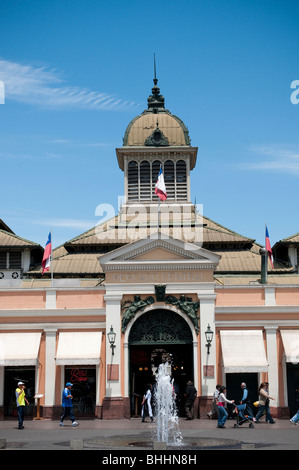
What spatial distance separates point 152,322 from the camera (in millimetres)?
34438

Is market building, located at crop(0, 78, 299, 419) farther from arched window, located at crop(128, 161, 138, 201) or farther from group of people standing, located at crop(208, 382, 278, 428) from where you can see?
arched window, located at crop(128, 161, 138, 201)

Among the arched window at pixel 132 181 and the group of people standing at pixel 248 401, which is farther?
the arched window at pixel 132 181

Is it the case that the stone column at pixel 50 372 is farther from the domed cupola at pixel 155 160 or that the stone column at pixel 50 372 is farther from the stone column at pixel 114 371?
the domed cupola at pixel 155 160

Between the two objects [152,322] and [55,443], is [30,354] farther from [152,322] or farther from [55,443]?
[55,443]

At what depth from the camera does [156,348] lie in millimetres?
35312

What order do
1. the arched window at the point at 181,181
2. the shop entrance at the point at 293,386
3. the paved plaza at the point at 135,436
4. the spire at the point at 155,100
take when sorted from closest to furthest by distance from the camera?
the paved plaza at the point at 135,436 → the shop entrance at the point at 293,386 → the arched window at the point at 181,181 → the spire at the point at 155,100

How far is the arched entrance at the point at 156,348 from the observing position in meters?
34.2

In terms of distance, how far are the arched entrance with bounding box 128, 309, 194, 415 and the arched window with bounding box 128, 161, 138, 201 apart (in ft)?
57.4

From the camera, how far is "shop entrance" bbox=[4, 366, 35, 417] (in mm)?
34250

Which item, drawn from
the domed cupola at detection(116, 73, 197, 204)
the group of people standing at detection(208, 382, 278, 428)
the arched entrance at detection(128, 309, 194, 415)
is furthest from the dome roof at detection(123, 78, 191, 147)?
the group of people standing at detection(208, 382, 278, 428)

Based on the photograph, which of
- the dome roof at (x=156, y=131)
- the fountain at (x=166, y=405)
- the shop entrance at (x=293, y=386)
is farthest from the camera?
the dome roof at (x=156, y=131)

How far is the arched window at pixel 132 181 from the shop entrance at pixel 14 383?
19.1 meters

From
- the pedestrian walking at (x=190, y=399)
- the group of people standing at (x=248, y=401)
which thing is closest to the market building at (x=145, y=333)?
the pedestrian walking at (x=190, y=399)

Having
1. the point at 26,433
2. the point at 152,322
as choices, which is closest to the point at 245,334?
the point at 152,322
